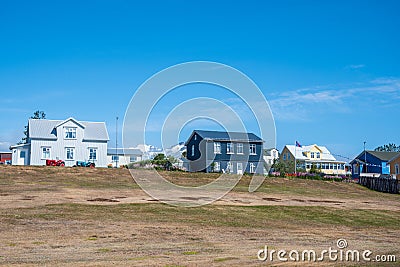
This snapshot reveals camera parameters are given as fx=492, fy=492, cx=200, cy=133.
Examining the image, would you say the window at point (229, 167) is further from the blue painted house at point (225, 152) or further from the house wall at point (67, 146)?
the house wall at point (67, 146)

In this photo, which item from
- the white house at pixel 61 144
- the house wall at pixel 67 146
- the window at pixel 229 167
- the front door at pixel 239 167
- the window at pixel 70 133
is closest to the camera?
the house wall at pixel 67 146

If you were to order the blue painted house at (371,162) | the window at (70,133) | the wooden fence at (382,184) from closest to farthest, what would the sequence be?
the wooden fence at (382,184), the window at (70,133), the blue painted house at (371,162)

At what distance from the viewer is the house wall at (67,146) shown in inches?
2429

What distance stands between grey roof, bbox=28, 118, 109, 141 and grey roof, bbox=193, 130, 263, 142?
14.0 metres

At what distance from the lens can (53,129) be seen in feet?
209

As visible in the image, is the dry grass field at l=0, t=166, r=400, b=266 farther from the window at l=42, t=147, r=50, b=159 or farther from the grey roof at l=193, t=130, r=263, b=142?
the grey roof at l=193, t=130, r=263, b=142

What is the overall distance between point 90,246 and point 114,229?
3632 millimetres

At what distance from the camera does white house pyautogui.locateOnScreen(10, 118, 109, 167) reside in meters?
61.9

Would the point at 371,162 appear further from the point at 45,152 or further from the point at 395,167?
the point at 45,152

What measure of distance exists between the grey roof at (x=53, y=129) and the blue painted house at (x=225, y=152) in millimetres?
13330

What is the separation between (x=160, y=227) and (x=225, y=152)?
170 feet

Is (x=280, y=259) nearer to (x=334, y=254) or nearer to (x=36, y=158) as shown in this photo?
(x=334, y=254)

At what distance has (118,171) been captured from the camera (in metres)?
46.5

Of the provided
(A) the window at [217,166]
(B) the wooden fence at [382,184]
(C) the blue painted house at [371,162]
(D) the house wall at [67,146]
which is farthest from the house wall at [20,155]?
(C) the blue painted house at [371,162]
